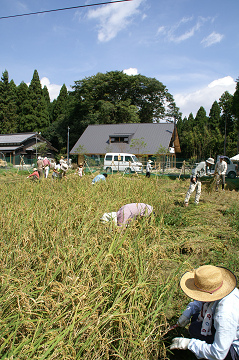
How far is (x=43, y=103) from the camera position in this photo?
4341 centimetres

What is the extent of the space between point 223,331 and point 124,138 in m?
29.9

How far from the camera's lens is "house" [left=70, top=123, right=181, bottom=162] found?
97.4ft

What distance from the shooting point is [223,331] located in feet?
5.41

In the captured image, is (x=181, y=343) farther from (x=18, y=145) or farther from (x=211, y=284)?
(x=18, y=145)

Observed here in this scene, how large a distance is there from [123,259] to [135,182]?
4.53 m

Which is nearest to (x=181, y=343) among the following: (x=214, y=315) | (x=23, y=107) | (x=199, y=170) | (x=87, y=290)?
(x=214, y=315)

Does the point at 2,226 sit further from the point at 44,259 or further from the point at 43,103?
the point at 43,103

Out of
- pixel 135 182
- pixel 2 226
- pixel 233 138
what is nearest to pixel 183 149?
pixel 233 138

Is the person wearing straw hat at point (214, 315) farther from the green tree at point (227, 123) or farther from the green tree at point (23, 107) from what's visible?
the green tree at point (23, 107)

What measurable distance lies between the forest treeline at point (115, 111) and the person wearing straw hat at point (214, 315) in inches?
1223

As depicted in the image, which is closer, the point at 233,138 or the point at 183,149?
the point at 233,138

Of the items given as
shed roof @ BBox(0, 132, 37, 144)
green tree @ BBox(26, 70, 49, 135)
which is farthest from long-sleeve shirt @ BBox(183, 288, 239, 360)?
green tree @ BBox(26, 70, 49, 135)

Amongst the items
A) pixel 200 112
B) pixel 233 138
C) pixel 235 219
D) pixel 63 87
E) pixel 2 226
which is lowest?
pixel 235 219

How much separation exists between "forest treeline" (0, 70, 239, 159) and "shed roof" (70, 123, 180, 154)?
365 cm
